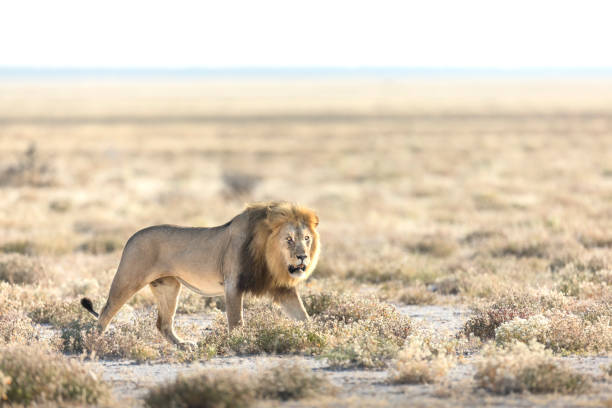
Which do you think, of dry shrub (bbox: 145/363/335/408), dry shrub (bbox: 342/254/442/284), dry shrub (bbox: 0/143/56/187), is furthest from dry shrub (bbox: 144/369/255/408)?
dry shrub (bbox: 0/143/56/187)

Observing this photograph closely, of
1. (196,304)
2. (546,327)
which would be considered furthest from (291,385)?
(196,304)

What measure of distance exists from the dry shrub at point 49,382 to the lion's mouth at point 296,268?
217cm

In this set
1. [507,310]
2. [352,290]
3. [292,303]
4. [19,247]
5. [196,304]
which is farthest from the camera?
[19,247]

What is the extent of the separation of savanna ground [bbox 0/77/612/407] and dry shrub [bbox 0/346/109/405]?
0.05ft

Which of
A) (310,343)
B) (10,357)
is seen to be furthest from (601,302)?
(10,357)

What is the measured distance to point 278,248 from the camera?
873cm

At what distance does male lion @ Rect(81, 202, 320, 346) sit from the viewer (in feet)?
28.7

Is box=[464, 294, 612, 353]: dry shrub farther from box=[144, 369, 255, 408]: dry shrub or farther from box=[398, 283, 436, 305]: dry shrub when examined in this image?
box=[144, 369, 255, 408]: dry shrub

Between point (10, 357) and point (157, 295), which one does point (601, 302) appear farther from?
point (10, 357)

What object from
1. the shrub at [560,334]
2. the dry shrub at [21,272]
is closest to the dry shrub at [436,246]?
the dry shrub at [21,272]

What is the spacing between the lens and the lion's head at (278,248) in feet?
28.5

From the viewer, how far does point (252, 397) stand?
22.5ft

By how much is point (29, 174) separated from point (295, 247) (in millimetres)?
24791

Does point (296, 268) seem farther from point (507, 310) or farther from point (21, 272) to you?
point (21, 272)
